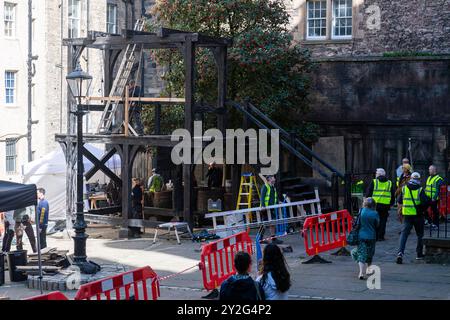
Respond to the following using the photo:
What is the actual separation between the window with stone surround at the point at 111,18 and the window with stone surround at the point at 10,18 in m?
4.27

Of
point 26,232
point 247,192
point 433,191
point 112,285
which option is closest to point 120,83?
point 247,192

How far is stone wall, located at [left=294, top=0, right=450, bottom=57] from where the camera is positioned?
3116 cm

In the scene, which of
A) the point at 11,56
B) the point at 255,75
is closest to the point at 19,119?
the point at 11,56

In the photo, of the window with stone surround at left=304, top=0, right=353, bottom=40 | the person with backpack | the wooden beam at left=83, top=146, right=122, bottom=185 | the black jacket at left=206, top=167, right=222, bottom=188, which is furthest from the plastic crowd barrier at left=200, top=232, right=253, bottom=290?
the window with stone surround at left=304, top=0, right=353, bottom=40

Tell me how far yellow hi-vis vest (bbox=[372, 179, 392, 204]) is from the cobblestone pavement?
1.05 meters

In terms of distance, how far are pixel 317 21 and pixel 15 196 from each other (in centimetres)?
1938

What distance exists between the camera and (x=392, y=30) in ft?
104

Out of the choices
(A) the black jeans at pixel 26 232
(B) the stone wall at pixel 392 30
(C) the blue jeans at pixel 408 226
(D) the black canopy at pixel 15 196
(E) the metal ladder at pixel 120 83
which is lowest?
(A) the black jeans at pixel 26 232

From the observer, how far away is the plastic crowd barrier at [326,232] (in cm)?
1804

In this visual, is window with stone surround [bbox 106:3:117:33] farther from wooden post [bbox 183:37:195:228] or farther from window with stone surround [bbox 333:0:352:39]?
wooden post [bbox 183:37:195:228]

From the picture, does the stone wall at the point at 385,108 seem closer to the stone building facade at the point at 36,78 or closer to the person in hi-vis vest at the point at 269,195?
the person in hi-vis vest at the point at 269,195

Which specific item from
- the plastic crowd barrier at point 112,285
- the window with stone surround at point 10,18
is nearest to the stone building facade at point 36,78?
the window with stone surround at point 10,18

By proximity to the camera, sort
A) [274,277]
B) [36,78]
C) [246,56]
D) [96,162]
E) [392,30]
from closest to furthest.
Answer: [274,277] → [96,162] → [246,56] → [392,30] → [36,78]

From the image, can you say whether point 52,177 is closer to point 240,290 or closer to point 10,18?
point 10,18
